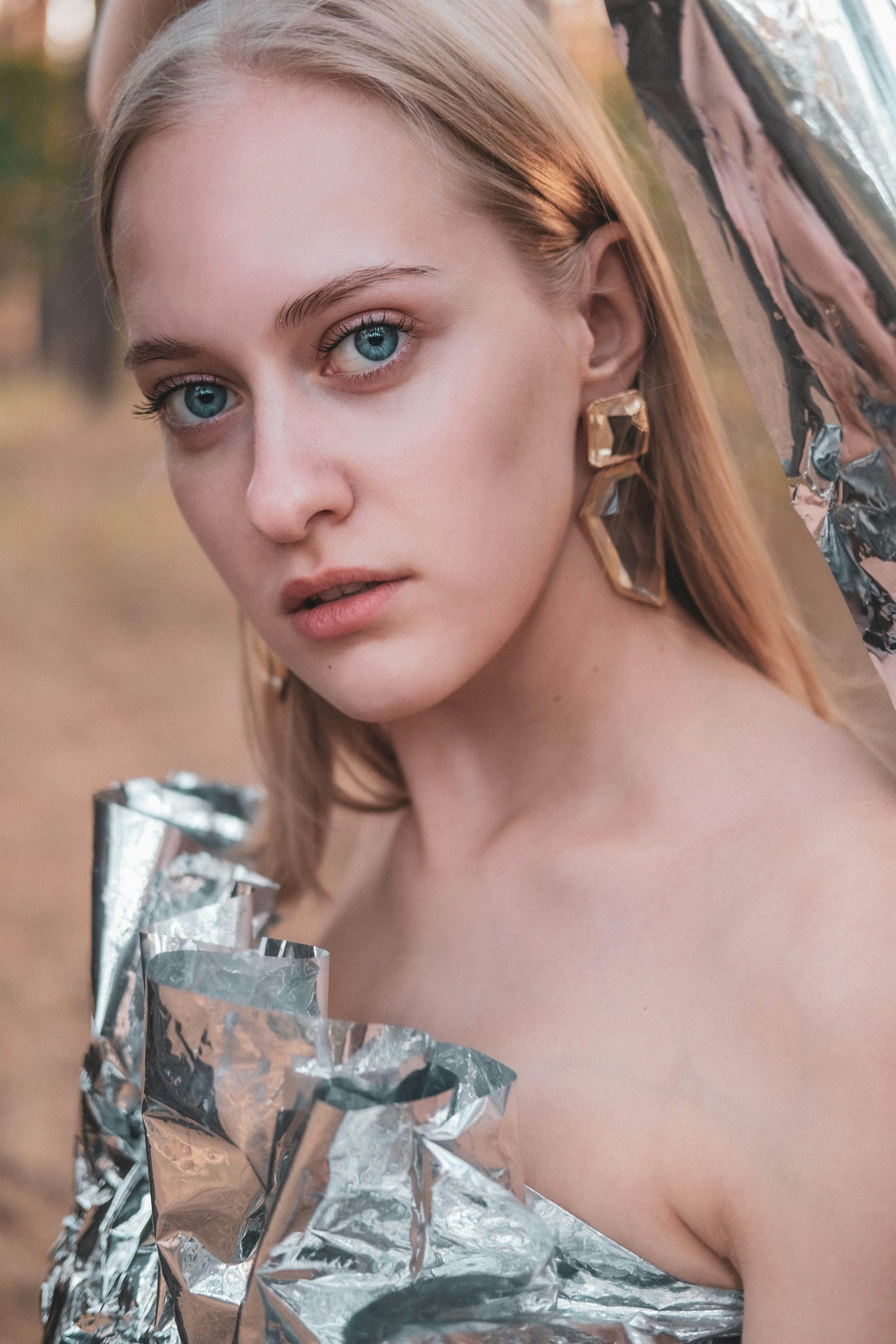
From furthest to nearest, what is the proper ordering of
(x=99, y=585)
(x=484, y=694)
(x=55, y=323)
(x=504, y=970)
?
1. (x=55, y=323)
2. (x=99, y=585)
3. (x=484, y=694)
4. (x=504, y=970)

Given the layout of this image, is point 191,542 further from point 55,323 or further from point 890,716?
point 890,716

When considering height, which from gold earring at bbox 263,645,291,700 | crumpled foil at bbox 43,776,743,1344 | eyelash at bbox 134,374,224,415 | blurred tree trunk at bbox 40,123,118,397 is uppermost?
blurred tree trunk at bbox 40,123,118,397

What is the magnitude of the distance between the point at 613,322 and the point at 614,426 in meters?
0.09

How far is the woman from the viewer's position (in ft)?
2.79

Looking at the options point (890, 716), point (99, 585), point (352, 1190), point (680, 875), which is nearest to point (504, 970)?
point (680, 875)

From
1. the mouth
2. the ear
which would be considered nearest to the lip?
the mouth

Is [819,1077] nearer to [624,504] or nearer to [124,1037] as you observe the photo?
[624,504]

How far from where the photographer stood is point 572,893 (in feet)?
3.56

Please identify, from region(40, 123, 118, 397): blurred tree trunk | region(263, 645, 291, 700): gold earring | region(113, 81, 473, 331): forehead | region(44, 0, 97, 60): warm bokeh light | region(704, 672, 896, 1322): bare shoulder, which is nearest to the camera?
region(704, 672, 896, 1322): bare shoulder

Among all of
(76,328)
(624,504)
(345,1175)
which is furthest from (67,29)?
(345,1175)

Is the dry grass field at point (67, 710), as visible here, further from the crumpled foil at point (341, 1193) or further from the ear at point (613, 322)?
the crumpled foil at point (341, 1193)

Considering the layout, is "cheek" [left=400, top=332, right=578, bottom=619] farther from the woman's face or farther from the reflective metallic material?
the reflective metallic material

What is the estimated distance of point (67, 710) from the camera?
5031 millimetres

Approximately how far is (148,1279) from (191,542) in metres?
5.84
